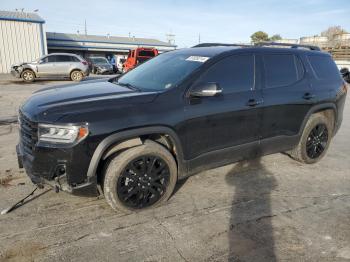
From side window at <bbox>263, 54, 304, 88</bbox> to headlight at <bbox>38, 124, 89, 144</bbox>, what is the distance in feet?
8.06

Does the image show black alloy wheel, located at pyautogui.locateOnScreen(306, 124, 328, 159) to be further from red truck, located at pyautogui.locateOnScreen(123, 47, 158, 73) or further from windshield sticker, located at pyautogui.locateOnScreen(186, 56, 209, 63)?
red truck, located at pyautogui.locateOnScreen(123, 47, 158, 73)

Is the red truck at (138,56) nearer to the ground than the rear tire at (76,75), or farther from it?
farther from it

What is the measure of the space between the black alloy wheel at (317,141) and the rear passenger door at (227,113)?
4.29 ft

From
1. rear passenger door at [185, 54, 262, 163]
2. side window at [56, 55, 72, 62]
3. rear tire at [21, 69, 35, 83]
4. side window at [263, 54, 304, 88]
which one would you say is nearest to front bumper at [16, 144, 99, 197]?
rear passenger door at [185, 54, 262, 163]

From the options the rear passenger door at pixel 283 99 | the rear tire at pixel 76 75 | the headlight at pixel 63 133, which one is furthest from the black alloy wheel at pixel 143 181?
the rear tire at pixel 76 75

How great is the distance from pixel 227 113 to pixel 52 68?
16.2 meters

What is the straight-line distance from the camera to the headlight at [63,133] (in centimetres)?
285

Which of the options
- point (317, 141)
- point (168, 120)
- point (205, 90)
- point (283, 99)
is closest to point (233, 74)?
point (205, 90)

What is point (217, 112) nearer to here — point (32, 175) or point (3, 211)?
point (32, 175)

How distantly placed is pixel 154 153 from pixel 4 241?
1606 millimetres

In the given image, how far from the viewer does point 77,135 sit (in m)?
2.85

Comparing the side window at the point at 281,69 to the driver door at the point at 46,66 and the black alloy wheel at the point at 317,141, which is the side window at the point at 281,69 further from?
the driver door at the point at 46,66

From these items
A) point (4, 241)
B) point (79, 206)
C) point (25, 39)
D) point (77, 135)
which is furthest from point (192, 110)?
point (25, 39)

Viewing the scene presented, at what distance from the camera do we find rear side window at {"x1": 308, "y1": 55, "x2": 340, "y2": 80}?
4.76m
